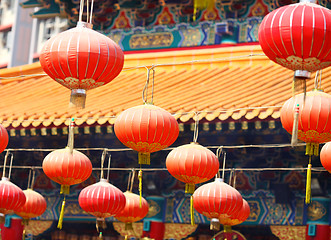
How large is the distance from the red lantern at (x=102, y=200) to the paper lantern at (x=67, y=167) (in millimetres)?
312

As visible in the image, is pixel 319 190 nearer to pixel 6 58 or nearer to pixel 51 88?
pixel 51 88

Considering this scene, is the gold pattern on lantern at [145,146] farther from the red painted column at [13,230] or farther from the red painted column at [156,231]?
the red painted column at [13,230]

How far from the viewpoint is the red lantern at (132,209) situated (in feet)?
37.3

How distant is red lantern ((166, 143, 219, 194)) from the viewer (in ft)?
31.3

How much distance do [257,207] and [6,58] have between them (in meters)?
11.6

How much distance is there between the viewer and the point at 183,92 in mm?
12156

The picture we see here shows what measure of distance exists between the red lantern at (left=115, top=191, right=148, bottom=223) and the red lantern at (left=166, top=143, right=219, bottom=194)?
1807 millimetres

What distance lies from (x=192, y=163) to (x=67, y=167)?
1713mm

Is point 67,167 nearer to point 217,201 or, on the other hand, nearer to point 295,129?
point 217,201

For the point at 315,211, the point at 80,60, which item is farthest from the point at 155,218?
the point at 80,60

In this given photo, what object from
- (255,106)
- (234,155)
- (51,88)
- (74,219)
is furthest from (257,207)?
(51,88)

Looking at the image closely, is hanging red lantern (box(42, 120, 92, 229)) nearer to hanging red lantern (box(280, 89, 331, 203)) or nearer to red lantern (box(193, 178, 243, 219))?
red lantern (box(193, 178, 243, 219))

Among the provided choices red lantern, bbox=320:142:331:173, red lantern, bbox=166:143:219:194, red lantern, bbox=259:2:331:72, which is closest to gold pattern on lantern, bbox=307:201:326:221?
red lantern, bbox=166:143:219:194

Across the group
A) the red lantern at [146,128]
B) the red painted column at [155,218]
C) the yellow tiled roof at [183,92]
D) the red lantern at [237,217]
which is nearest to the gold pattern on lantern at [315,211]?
the red lantern at [237,217]
